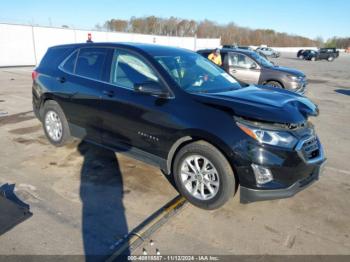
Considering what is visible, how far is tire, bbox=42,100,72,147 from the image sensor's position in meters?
5.03

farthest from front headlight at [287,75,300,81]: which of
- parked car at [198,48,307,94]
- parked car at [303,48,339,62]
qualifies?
parked car at [303,48,339,62]

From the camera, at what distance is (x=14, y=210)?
10.7 ft

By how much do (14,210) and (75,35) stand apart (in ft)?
85.5

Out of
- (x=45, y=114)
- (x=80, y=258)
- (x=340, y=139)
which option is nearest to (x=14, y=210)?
(x=80, y=258)

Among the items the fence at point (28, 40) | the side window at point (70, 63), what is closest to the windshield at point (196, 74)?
the side window at point (70, 63)

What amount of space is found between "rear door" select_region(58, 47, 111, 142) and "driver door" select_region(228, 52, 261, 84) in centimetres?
747

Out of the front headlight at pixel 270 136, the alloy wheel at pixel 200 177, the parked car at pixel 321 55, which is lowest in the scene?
the parked car at pixel 321 55

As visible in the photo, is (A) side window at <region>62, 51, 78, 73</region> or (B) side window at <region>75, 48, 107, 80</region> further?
(A) side window at <region>62, 51, 78, 73</region>

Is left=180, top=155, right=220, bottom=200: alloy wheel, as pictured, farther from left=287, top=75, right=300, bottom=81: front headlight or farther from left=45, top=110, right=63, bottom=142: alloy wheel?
left=287, top=75, right=300, bottom=81: front headlight

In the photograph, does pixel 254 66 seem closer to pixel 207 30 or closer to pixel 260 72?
pixel 260 72

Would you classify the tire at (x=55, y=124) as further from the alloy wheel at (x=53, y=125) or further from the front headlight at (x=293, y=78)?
the front headlight at (x=293, y=78)

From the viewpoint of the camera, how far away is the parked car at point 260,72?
10.5 meters

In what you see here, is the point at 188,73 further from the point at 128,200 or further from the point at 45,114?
the point at 45,114

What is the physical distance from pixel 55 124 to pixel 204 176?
3.02 metres
